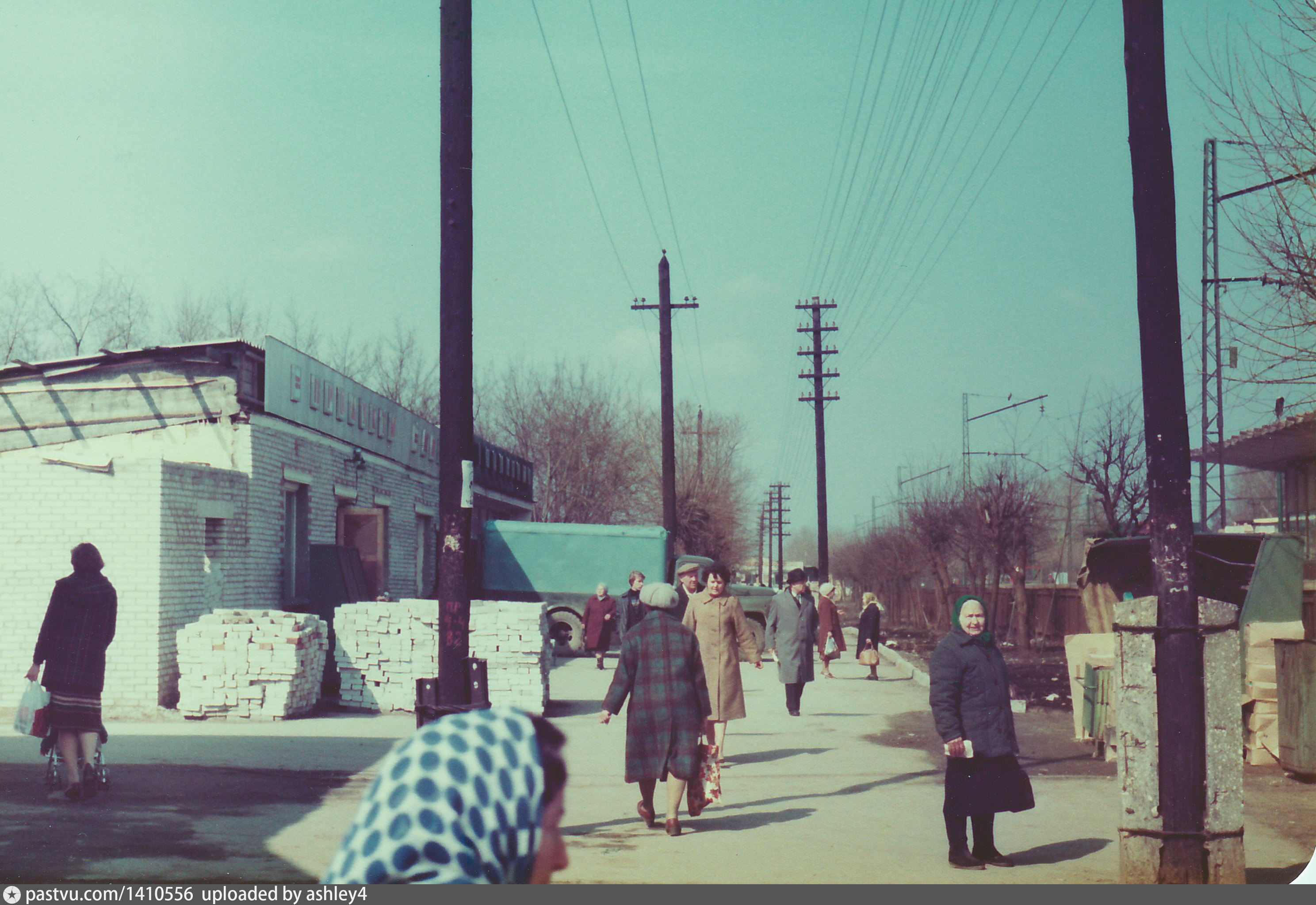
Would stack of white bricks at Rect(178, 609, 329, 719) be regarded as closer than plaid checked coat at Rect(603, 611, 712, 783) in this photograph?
No

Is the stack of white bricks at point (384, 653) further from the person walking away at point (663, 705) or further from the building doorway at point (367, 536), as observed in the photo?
the person walking away at point (663, 705)

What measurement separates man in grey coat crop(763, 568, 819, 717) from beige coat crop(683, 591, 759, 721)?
4.59 meters

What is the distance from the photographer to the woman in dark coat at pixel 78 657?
8586mm

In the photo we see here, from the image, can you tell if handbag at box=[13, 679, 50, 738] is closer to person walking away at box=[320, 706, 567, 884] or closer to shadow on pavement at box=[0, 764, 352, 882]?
shadow on pavement at box=[0, 764, 352, 882]

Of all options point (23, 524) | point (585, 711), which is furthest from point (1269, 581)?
point (23, 524)

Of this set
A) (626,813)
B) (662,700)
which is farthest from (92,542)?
(662,700)

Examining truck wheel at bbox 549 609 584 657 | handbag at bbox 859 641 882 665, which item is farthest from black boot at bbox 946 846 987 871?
truck wheel at bbox 549 609 584 657

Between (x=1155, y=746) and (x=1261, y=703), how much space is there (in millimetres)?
5217

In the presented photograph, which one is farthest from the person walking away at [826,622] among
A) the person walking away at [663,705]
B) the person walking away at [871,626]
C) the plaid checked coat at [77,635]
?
the plaid checked coat at [77,635]

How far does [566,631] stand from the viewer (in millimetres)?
27250

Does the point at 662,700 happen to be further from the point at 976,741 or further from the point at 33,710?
the point at 33,710

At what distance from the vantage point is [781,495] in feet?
337

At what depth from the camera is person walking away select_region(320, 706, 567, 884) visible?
82.8 inches

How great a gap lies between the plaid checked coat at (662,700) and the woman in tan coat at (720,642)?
184cm
